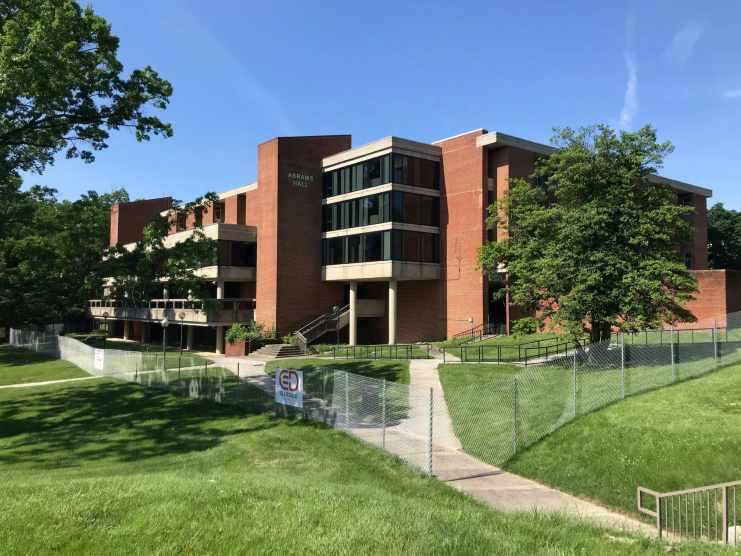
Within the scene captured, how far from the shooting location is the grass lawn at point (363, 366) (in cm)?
2286

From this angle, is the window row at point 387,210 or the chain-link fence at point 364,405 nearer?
the chain-link fence at point 364,405

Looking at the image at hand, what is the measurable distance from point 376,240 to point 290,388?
2162cm

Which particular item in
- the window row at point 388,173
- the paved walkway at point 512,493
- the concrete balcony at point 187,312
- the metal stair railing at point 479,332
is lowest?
→ the paved walkway at point 512,493

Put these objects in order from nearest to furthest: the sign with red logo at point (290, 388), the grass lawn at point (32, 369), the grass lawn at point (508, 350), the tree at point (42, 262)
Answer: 1. the sign with red logo at point (290, 388)
2. the tree at point (42, 262)
3. the grass lawn at point (508, 350)
4. the grass lawn at point (32, 369)

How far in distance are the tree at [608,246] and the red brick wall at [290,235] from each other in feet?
60.8

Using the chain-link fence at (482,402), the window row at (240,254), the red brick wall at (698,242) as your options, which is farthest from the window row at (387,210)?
the red brick wall at (698,242)

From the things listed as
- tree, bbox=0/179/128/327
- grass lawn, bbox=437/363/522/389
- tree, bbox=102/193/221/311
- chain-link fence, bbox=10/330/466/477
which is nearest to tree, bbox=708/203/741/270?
grass lawn, bbox=437/363/522/389

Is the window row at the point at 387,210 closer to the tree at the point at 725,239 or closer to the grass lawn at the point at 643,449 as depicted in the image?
the grass lawn at the point at 643,449

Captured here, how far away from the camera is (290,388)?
600 inches

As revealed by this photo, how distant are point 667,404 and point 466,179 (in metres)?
24.4

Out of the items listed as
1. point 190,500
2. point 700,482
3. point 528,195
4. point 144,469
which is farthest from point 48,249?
point 700,482

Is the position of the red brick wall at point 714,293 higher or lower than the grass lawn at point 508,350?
higher

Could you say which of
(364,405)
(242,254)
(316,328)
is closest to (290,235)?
(242,254)

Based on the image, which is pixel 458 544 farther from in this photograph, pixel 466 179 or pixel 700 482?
pixel 466 179
